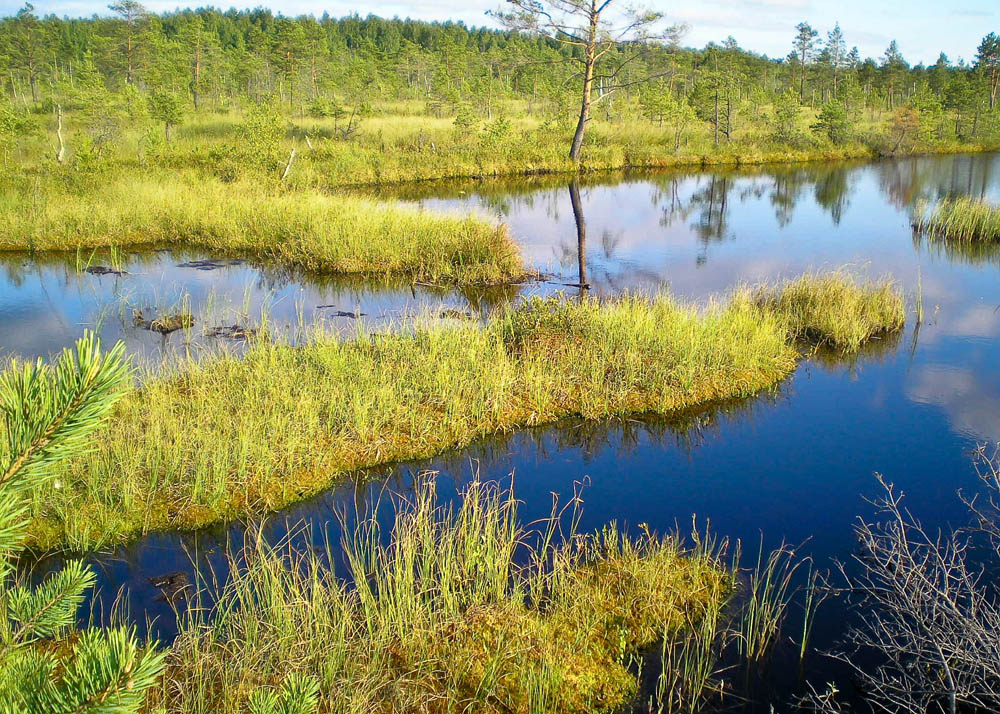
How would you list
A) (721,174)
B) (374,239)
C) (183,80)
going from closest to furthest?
(374,239), (721,174), (183,80)

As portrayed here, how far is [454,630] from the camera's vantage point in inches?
157

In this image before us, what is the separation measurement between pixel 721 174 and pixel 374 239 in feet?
62.2

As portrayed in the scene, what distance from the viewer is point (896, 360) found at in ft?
30.2

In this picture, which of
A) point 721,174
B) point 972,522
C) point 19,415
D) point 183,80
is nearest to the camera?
point 19,415

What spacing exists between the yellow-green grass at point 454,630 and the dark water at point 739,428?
32.1 inches

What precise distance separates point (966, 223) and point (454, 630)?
1609 cm

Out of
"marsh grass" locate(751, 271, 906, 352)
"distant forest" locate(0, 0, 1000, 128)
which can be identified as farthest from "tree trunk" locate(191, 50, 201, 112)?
"marsh grass" locate(751, 271, 906, 352)

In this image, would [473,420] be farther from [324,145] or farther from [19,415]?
[324,145]

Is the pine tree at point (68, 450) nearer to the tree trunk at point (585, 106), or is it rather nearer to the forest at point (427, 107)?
the forest at point (427, 107)

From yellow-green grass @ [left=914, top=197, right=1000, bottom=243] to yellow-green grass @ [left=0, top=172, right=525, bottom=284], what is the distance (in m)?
9.75

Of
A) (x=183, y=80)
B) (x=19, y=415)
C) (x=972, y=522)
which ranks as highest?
(x=183, y=80)

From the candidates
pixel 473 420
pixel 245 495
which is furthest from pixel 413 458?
pixel 245 495

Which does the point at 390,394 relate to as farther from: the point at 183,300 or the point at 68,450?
the point at 68,450

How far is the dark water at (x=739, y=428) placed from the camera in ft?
18.6
